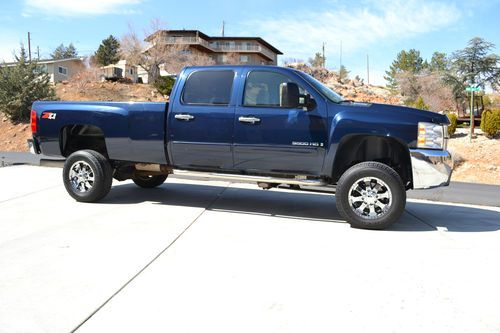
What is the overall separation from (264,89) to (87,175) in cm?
313

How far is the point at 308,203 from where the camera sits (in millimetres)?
7543

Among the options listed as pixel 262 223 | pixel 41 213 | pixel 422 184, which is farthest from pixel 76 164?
pixel 422 184

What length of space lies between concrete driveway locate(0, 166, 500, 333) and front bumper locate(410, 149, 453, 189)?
2.15ft

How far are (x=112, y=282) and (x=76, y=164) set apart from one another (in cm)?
379

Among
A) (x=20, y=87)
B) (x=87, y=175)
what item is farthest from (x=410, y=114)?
(x=20, y=87)

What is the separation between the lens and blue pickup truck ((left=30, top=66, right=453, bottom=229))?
5.64 meters

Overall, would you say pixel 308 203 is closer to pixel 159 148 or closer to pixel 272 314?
pixel 159 148

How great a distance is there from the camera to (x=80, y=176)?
7012mm

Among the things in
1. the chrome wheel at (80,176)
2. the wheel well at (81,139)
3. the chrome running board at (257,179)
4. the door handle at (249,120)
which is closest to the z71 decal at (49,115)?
the wheel well at (81,139)

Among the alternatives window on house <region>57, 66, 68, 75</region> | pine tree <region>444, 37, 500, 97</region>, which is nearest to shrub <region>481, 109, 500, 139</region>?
pine tree <region>444, 37, 500, 97</region>

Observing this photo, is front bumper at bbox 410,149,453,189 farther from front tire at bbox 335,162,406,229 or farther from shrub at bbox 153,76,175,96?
shrub at bbox 153,76,175,96

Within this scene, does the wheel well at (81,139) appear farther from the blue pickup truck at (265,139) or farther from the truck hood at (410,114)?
the truck hood at (410,114)

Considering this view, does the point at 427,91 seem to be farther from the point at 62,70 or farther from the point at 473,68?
the point at 62,70

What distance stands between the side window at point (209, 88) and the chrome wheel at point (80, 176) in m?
1.95
